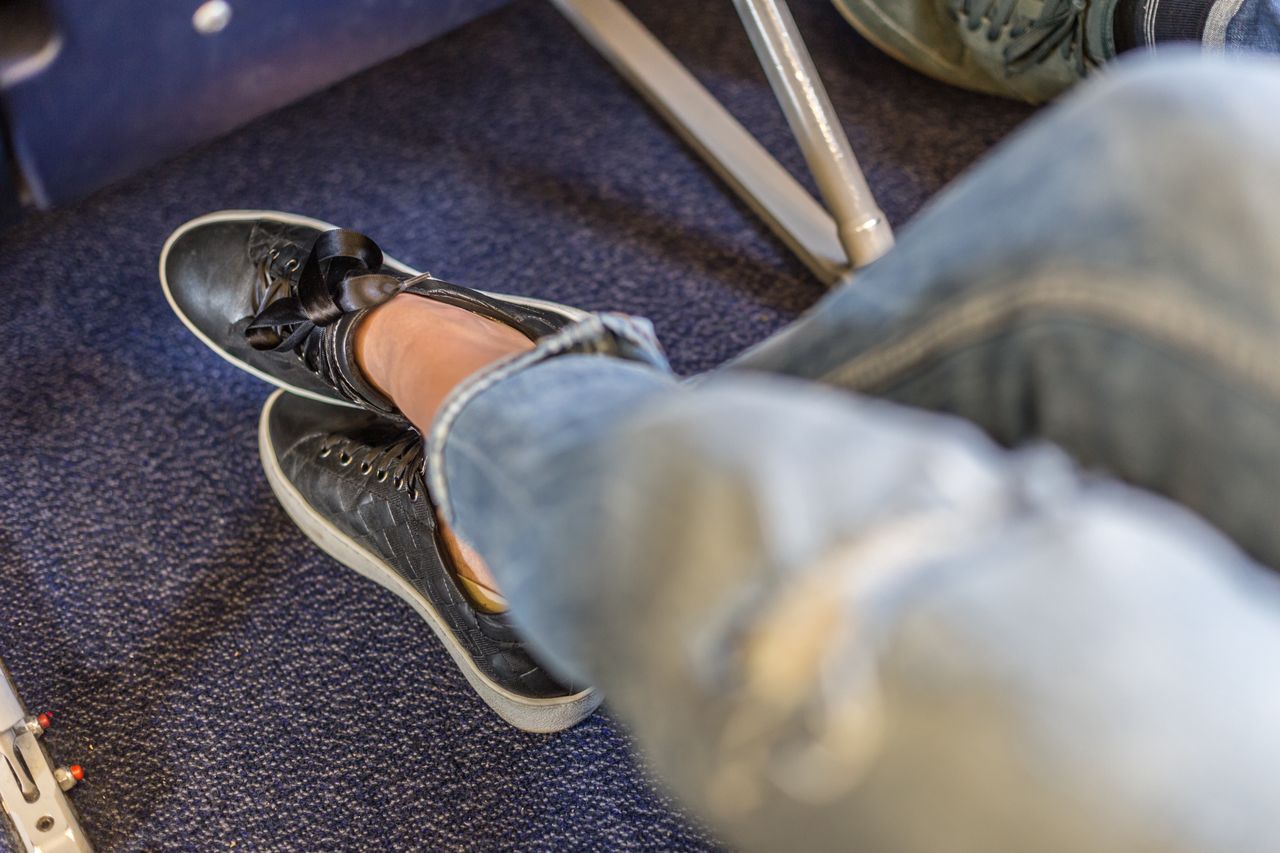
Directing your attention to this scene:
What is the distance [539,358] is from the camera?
0.49 m

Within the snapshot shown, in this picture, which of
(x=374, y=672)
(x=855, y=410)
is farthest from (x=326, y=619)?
(x=855, y=410)

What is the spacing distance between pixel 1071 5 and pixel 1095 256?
0.62m

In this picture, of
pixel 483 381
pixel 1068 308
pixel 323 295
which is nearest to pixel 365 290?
pixel 323 295

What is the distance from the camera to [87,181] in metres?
0.85

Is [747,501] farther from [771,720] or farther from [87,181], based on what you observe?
[87,181]

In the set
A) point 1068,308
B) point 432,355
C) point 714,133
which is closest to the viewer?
point 1068,308

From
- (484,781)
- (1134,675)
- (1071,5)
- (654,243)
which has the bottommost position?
(484,781)

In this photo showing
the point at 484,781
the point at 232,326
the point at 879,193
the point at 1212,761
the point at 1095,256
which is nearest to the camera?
the point at 1212,761

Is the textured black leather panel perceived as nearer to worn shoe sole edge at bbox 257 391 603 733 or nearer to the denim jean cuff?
worn shoe sole edge at bbox 257 391 603 733

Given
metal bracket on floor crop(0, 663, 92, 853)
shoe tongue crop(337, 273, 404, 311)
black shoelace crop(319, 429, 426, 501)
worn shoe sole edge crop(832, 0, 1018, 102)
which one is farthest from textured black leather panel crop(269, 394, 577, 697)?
worn shoe sole edge crop(832, 0, 1018, 102)

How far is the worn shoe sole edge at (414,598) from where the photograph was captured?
0.76 m

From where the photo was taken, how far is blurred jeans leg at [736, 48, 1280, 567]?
40 cm

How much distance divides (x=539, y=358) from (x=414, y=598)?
1.24 ft

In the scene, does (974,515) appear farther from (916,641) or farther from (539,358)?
(539,358)
